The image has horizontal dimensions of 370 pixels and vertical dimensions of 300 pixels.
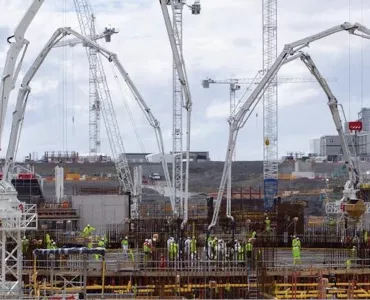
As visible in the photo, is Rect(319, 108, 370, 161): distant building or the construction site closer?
the construction site

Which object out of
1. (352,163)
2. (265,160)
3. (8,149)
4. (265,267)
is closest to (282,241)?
(352,163)

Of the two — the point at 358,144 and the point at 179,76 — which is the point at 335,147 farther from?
the point at 179,76

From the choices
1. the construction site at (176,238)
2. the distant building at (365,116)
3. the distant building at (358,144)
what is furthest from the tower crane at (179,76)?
the distant building at (365,116)

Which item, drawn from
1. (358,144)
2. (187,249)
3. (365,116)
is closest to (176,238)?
(187,249)

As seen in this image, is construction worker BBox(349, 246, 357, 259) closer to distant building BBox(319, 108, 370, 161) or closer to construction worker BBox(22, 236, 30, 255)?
construction worker BBox(22, 236, 30, 255)

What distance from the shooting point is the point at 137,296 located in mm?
32938

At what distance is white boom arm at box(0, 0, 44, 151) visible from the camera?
99.9ft

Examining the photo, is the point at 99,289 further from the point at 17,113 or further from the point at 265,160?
the point at 265,160

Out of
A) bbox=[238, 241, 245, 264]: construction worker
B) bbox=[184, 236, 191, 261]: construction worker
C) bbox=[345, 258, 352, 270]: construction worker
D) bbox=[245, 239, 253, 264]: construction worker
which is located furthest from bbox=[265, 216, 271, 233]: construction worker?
bbox=[245, 239, 253, 264]: construction worker

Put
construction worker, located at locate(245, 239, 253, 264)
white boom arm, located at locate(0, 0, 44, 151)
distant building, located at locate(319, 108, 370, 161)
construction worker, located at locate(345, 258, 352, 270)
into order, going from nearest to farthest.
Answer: white boom arm, located at locate(0, 0, 44, 151), construction worker, located at locate(245, 239, 253, 264), construction worker, located at locate(345, 258, 352, 270), distant building, located at locate(319, 108, 370, 161)

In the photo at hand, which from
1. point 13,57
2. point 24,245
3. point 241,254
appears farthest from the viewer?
point 24,245

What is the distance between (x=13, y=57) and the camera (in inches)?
1215

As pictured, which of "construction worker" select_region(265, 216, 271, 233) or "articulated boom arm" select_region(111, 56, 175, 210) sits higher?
"articulated boom arm" select_region(111, 56, 175, 210)

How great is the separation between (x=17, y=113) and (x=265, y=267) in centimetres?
1129
